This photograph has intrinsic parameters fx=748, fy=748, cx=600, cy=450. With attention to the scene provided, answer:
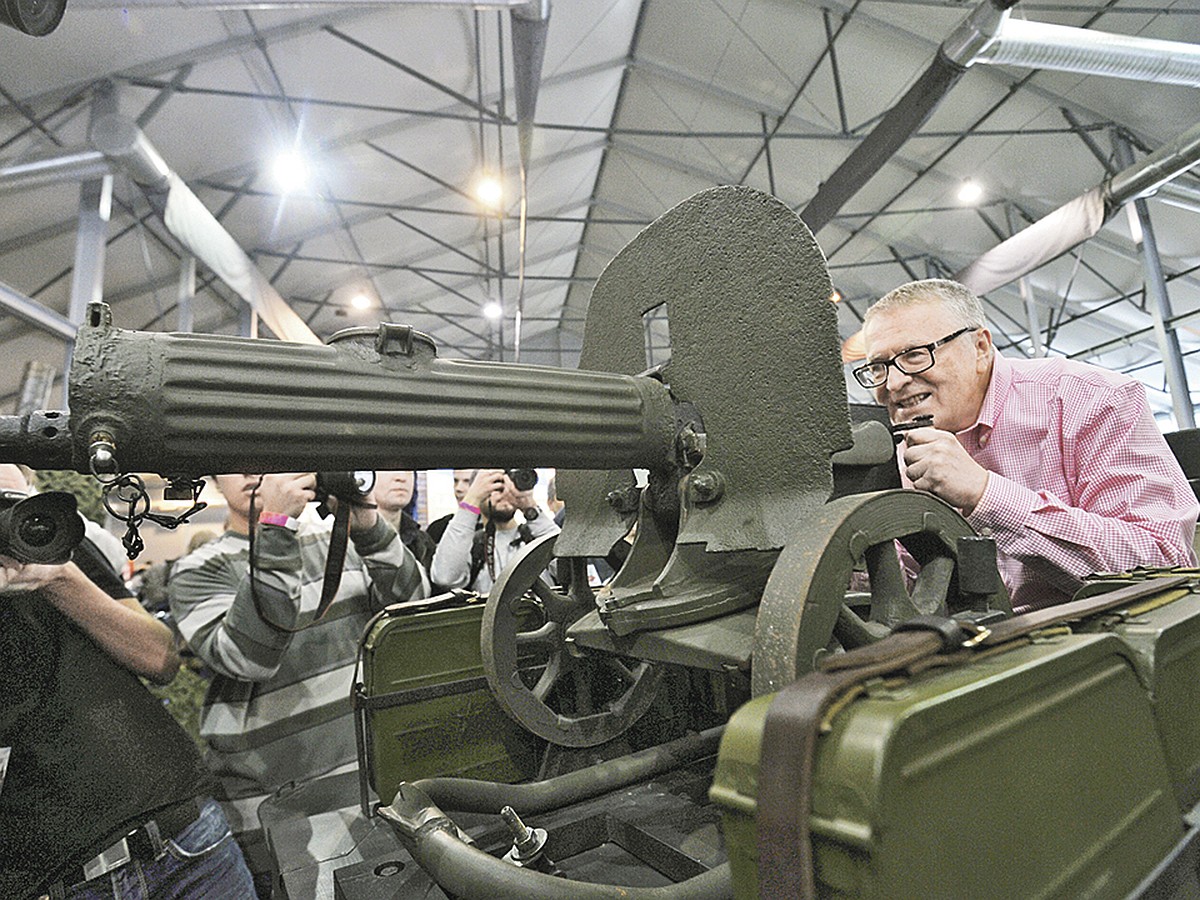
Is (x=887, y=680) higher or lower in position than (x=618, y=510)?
lower

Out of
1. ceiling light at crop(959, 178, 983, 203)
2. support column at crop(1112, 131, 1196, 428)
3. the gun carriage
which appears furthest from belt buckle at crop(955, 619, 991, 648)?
ceiling light at crop(959, 178, 983, 203)

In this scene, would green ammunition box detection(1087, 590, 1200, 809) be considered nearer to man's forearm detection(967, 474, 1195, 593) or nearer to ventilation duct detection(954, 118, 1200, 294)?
man's forearm detection(967, 474, 1195, 593)

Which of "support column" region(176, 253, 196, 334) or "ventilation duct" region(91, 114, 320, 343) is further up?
"ventilation duct" region(91, 114, 320, 343)

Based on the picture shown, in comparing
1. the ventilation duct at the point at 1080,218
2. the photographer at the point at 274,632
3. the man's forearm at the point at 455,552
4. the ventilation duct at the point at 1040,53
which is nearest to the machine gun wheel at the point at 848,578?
the photographer at the point at 274,632

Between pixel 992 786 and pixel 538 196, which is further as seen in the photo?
pixel 538 196

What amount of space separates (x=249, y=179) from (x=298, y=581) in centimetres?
494

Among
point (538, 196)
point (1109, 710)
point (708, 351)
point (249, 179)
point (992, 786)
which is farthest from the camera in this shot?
point (538, 196)

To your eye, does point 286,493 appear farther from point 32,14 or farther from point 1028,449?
point 1028,449

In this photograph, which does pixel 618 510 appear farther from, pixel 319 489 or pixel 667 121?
pixel 667 121

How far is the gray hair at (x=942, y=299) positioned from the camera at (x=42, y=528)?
62.0 inches

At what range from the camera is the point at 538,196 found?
8617 millimetres

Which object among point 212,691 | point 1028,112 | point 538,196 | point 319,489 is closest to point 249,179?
point 538,196

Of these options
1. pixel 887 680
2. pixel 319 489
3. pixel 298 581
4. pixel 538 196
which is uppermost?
pixel 538 196

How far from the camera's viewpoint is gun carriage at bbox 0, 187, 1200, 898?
2.14ft
